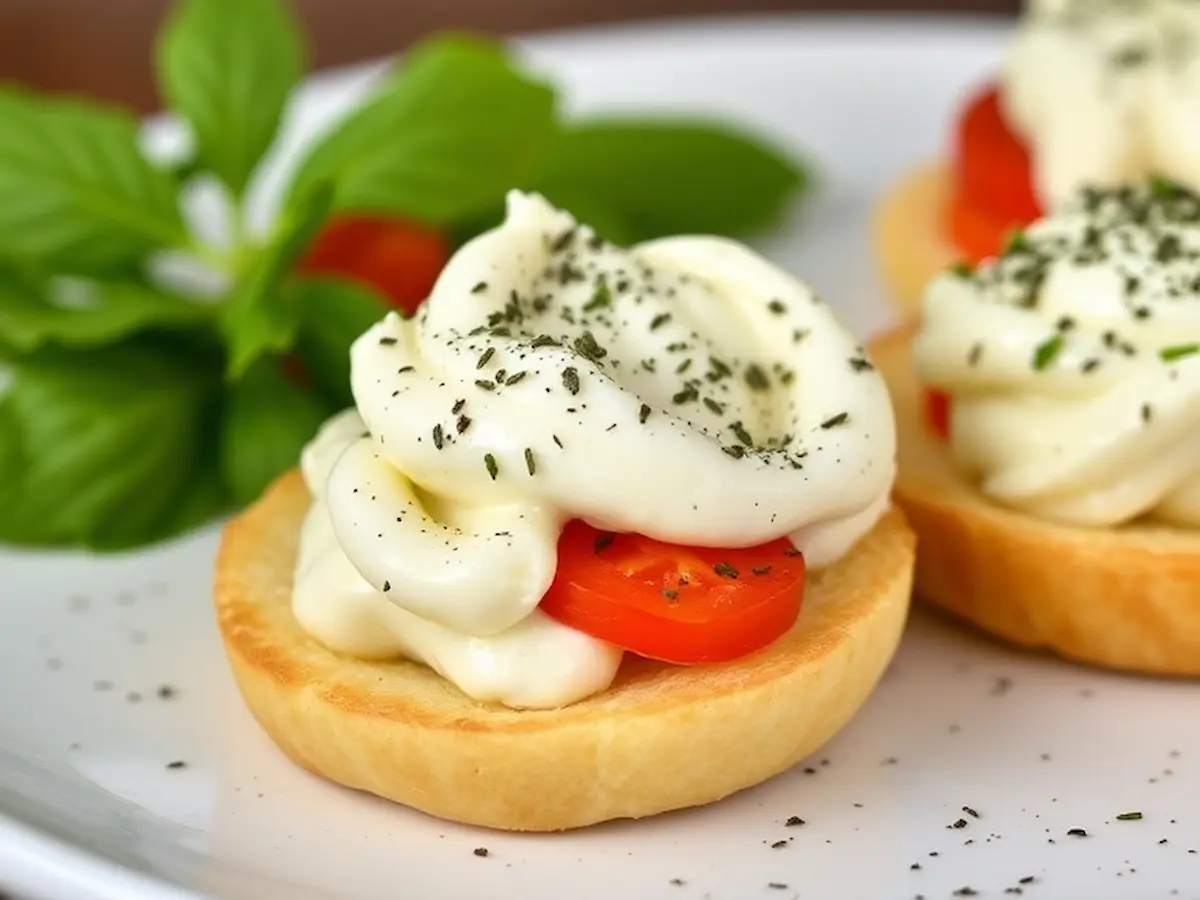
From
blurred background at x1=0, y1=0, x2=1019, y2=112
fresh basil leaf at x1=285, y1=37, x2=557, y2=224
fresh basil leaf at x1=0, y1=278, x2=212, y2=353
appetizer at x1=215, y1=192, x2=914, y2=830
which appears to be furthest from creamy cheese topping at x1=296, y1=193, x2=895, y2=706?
blurred background at x1=0, y1=0, x2=1019, y2=112

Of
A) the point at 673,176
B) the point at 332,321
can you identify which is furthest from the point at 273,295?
the point at 673,176

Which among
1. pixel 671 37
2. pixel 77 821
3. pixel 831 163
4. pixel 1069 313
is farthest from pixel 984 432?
pixel 671 37

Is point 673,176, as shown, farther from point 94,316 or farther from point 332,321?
point 94,316

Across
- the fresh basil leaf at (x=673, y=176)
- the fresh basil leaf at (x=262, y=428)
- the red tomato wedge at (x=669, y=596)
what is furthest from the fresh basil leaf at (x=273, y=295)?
the fresh basil leaf at (x=673, y=176)

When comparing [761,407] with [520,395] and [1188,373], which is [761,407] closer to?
[520,395]

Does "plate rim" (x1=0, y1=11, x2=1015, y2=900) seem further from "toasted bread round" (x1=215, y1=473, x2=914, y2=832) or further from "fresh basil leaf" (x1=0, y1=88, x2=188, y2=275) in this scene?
"fresh basil leaf" (x1=0, y1=88, x2=188, y2=275)
